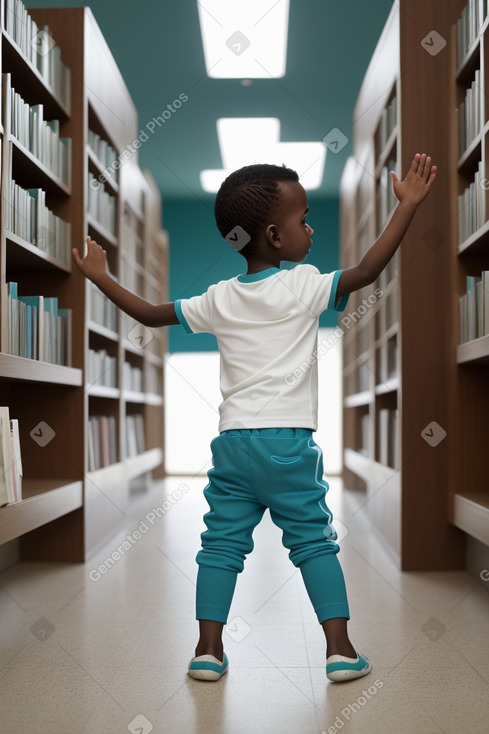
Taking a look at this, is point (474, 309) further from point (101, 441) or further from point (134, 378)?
point (134, 378)

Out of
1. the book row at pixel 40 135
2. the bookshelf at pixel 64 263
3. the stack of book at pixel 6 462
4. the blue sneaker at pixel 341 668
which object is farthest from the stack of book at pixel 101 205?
the blue sneaker at pixel 341 668

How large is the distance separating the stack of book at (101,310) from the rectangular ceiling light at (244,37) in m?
1.71

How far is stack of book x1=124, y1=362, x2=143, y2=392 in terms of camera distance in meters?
5.07

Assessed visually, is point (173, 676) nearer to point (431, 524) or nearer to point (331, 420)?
point (431, 524)

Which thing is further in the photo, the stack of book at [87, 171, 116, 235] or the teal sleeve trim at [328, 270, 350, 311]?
the stack of book at [87, 171, 116, 235]

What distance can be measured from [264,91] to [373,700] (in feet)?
15.8

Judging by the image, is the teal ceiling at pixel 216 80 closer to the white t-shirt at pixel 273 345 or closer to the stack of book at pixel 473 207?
the stack of book at pixel 473 207

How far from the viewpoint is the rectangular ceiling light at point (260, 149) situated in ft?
19.3

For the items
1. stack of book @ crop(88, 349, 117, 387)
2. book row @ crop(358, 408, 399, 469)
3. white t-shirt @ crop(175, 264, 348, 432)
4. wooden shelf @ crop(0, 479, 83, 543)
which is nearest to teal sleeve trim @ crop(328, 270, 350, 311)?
white t-shirt @ crop(175, 264, 348, 432)

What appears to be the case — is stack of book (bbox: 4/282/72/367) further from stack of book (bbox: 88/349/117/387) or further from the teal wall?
the teal wall

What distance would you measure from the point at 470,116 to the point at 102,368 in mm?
2052

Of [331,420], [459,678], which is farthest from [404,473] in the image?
[331,420]

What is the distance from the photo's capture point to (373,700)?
5.00 ft

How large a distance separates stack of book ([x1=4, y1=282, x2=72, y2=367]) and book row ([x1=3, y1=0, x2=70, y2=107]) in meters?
0.82
